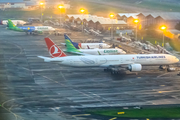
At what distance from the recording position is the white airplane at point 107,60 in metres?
74.3

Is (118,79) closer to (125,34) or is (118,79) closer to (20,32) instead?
(125,34)

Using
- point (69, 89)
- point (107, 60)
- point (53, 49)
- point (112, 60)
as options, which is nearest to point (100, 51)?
point (112, 60)

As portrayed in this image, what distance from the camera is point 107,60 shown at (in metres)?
76.8

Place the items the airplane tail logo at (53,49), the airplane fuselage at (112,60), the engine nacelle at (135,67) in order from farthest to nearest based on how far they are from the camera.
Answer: the airplane tail logo at (53,49) < the airplane fuselage at (112,60) < the engine nacelle at (135,67)

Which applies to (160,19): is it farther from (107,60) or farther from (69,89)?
(69,89)

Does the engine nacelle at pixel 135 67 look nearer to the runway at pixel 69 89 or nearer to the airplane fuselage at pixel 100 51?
the runway at pixel 69 89

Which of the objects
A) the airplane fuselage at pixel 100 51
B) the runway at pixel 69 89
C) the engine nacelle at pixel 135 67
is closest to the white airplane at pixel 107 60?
the engine nacelle at pixel 135 67

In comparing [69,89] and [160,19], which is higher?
[160,19]

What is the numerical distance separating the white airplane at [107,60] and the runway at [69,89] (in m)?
2.37

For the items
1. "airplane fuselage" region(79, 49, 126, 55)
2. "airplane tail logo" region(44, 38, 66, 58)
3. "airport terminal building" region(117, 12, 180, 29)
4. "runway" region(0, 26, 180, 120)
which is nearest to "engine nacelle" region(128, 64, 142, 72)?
"runway" region(0, 26, 180, 120)

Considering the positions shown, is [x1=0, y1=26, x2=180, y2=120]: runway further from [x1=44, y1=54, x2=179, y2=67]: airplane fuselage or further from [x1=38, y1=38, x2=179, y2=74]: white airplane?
[x1=44, y1=54, x2=179, y2=67]: airplane fuselage

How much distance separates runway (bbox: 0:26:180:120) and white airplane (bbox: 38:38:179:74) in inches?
93.3

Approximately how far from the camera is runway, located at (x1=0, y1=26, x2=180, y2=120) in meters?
51.4

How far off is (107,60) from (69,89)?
655 inches
